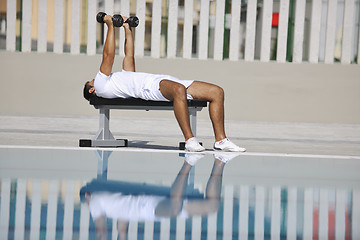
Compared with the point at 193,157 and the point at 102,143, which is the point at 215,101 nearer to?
the point at 193,157

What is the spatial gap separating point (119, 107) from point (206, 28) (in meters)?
3.16

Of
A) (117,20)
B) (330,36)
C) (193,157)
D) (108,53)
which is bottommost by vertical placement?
(193,157)

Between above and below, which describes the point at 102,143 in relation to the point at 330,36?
below

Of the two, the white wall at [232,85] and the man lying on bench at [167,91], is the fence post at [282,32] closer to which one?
the white wall at [232,85]

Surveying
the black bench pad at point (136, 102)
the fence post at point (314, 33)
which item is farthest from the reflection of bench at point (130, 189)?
the fence post at point (314, 33)

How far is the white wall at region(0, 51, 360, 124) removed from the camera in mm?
7320

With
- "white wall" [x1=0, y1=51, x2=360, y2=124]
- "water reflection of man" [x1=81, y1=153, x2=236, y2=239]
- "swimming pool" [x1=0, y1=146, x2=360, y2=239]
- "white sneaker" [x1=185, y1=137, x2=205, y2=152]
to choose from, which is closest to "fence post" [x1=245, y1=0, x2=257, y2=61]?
"white wall" [x1=0, y1=51, x2=360, y2=124]

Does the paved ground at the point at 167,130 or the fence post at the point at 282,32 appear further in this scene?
the fence post at the point at 282,32

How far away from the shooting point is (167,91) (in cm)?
441

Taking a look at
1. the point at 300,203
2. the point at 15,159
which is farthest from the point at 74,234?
the point at 15,159

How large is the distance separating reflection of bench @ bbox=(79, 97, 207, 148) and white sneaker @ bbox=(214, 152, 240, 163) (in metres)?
Answer: 0.33

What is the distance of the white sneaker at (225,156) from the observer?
4.02 meters

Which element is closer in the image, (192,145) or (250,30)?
(192,145)

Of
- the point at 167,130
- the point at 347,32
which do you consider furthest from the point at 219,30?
the point at 167,130
